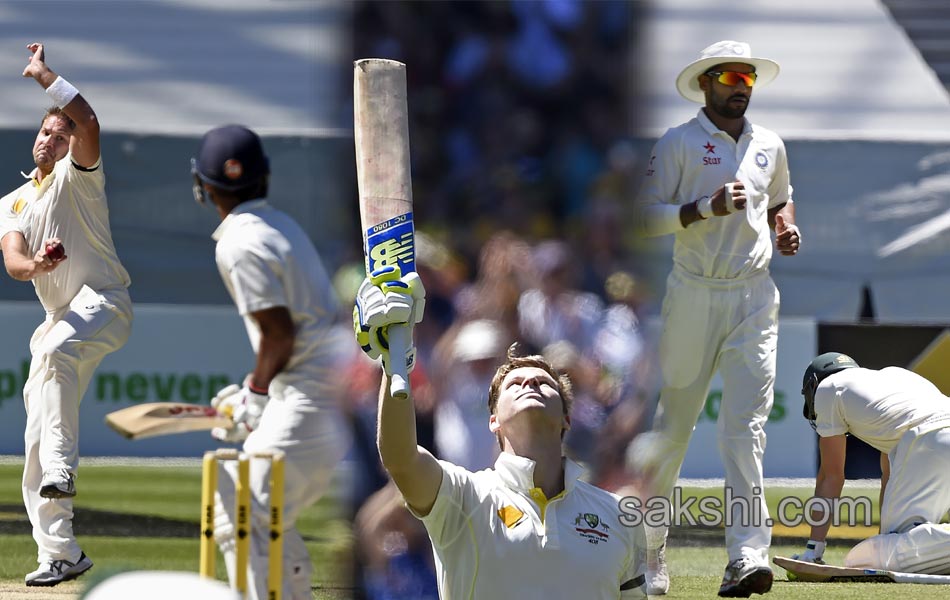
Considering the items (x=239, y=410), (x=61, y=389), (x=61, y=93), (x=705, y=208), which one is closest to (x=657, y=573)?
(x=705, y=208)

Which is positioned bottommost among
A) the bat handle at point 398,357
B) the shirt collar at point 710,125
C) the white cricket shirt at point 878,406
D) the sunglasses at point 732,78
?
the white cricket shirt at point 878,406

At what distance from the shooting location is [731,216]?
16.2 ft

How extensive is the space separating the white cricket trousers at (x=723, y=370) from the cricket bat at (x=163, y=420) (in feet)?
4.71

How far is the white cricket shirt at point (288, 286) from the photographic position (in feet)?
15.4

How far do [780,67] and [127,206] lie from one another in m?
2.44

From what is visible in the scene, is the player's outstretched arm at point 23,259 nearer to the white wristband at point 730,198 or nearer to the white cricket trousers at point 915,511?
the white wristband at point 730,198

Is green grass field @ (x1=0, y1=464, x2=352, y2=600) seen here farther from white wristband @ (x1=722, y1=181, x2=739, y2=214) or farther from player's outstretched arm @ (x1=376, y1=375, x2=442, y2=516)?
player's outstretched arm @ (x1=376, y1=375, x2=442, y2=516)

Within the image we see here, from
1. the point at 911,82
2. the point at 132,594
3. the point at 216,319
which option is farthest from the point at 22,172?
the point at 132,594

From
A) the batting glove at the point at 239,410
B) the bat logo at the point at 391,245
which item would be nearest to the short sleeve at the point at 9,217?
the batting glove at the point at 239,410

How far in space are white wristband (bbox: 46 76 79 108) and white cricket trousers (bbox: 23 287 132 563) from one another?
25.3 inches

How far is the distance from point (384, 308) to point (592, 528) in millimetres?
711

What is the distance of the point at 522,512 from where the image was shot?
10.1 ft

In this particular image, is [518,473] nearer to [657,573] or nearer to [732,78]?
[657,573]

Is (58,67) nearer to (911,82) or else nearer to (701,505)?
(701,505)
